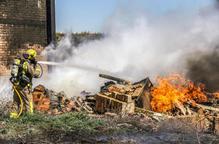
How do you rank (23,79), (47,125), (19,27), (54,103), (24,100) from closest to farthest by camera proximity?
(47,125) → (23,79) → (24,100) → (54,103) → (19,27)

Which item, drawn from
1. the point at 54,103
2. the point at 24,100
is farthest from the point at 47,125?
the point at 54,103

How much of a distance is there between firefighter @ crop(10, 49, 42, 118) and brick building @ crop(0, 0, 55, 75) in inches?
192

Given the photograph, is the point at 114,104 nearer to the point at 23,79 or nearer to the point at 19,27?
the point at 23,79

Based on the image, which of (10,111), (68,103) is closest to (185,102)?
(68,103)

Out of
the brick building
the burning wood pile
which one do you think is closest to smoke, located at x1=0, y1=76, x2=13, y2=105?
the brick building

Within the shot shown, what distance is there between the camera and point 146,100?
14383mm

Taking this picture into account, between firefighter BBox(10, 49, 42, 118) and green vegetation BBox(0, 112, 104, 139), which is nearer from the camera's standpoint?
green vegetation BBox(0, 112, 104, 139)

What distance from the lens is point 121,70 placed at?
672 inches

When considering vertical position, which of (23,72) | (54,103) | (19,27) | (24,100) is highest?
(19,27)

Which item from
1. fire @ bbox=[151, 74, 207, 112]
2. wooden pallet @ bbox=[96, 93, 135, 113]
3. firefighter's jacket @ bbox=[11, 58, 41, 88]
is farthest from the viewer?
fire @ bbox=[151, 74, 207, 112]

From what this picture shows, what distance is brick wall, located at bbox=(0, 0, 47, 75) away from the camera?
1748 centimetres

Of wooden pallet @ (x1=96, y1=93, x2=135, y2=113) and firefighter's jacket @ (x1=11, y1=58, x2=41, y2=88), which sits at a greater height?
firefighter's jacket @ (x1=11, y1=58, x2=41, y2=88)

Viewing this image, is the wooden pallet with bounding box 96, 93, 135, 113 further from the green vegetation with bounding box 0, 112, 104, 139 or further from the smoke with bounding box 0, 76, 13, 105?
the smoke with bounding box 0, 76, 13, 105

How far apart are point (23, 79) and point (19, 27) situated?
18.8 feet
